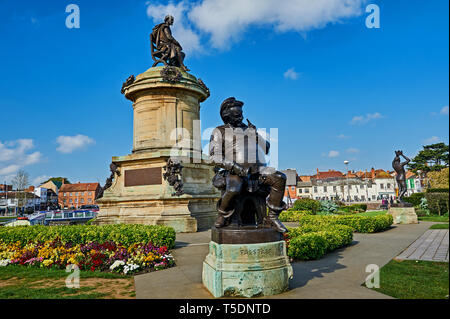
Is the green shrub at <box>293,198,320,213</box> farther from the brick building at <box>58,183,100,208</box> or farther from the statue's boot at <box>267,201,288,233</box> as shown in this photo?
the brick building at <box>58,183,100,208</box>

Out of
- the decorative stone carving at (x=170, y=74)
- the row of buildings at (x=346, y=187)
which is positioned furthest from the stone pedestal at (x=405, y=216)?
the row of buildings at (x=346, y=187)

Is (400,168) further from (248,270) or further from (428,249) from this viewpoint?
(248,270)

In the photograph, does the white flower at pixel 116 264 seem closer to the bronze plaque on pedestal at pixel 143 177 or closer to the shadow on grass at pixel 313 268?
the shadow on grass at pixel 313 268

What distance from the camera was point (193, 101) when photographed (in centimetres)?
1652

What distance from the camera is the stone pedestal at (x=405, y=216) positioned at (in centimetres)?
1722

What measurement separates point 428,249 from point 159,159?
1086cm

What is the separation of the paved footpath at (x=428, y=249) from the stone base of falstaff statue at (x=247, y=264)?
483cm

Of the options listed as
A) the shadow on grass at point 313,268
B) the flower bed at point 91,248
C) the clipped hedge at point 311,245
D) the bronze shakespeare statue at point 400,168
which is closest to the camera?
A: the shadow on grass at point 313,268

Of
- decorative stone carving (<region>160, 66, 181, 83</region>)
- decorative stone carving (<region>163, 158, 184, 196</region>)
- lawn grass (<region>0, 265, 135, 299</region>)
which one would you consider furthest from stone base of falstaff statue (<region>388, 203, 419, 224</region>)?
lawn grass (<region>0, 265, 135, 299</region>)

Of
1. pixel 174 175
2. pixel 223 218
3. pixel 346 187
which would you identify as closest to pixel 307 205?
pixel 174 175

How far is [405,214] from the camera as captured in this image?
17359 mm

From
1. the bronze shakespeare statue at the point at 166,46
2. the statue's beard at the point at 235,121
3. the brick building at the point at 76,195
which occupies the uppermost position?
the bronze shakespeare statue at the point at 166,46

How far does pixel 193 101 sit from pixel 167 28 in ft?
14.5
